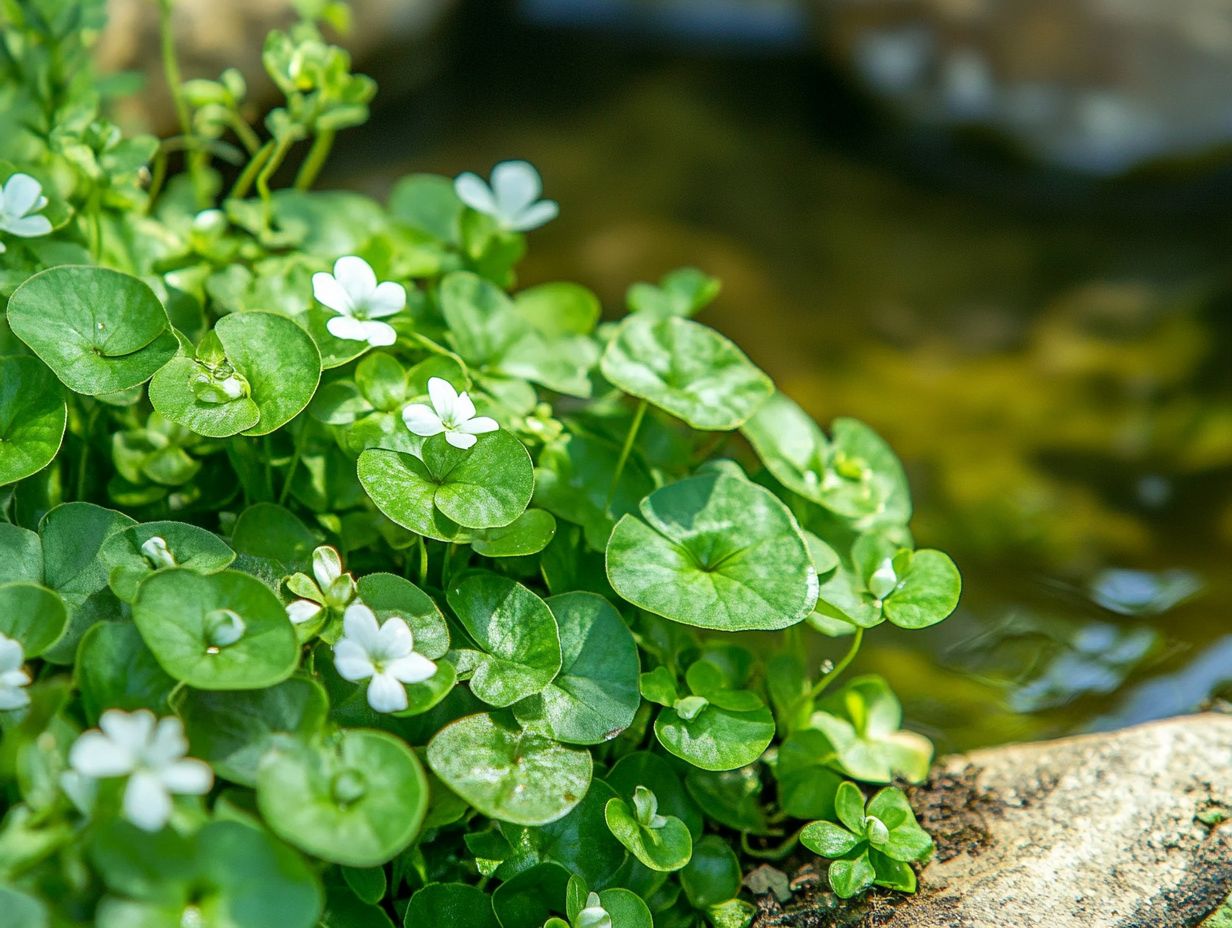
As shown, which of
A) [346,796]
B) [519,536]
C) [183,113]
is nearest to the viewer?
[346,796]

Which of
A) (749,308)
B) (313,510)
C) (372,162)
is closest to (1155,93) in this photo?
(749,308)

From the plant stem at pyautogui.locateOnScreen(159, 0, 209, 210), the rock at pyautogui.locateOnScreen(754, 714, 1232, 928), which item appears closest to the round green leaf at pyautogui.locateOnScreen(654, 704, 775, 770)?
the rock at pyautogui.locateOnScreen(754, 714, 1232, 928)

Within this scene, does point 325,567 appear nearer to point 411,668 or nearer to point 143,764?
point 411,668

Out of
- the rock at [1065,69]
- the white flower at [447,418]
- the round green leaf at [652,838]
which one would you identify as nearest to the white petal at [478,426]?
the white flower at [447,418]

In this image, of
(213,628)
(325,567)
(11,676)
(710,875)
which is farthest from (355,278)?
(710,875)

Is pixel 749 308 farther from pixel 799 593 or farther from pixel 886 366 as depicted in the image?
pixel 799 593

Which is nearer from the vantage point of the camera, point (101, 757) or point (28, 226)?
point (101, 757)

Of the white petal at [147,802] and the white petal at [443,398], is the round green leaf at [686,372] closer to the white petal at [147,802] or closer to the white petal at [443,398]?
the white petal at [443,398]
